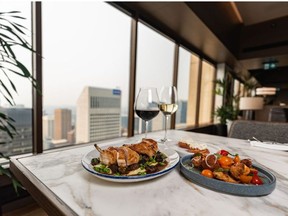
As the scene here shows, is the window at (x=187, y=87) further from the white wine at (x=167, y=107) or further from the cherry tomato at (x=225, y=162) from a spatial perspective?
the cherry tomato at (x=225, y=162)

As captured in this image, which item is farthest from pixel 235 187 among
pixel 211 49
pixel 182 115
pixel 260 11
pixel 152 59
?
pixel 260 11

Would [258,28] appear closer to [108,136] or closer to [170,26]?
[170,26]

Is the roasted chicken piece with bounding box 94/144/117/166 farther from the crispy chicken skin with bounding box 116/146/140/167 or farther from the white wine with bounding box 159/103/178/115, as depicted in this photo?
the white wine with bounding box 159/103/178/115

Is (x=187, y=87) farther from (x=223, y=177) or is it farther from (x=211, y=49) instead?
(x=223, y=177)

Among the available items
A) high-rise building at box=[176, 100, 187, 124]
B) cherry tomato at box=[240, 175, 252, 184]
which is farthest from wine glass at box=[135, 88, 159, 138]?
high-rise building at box=[176, 100, 187, 124]

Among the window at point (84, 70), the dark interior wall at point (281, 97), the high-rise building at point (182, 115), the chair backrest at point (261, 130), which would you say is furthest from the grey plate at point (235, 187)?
the dark interior wall at point (281, 97)

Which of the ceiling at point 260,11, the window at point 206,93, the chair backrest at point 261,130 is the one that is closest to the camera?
the chair backrest at point 261,130

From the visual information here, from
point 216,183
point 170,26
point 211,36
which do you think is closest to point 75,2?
point 170,26
